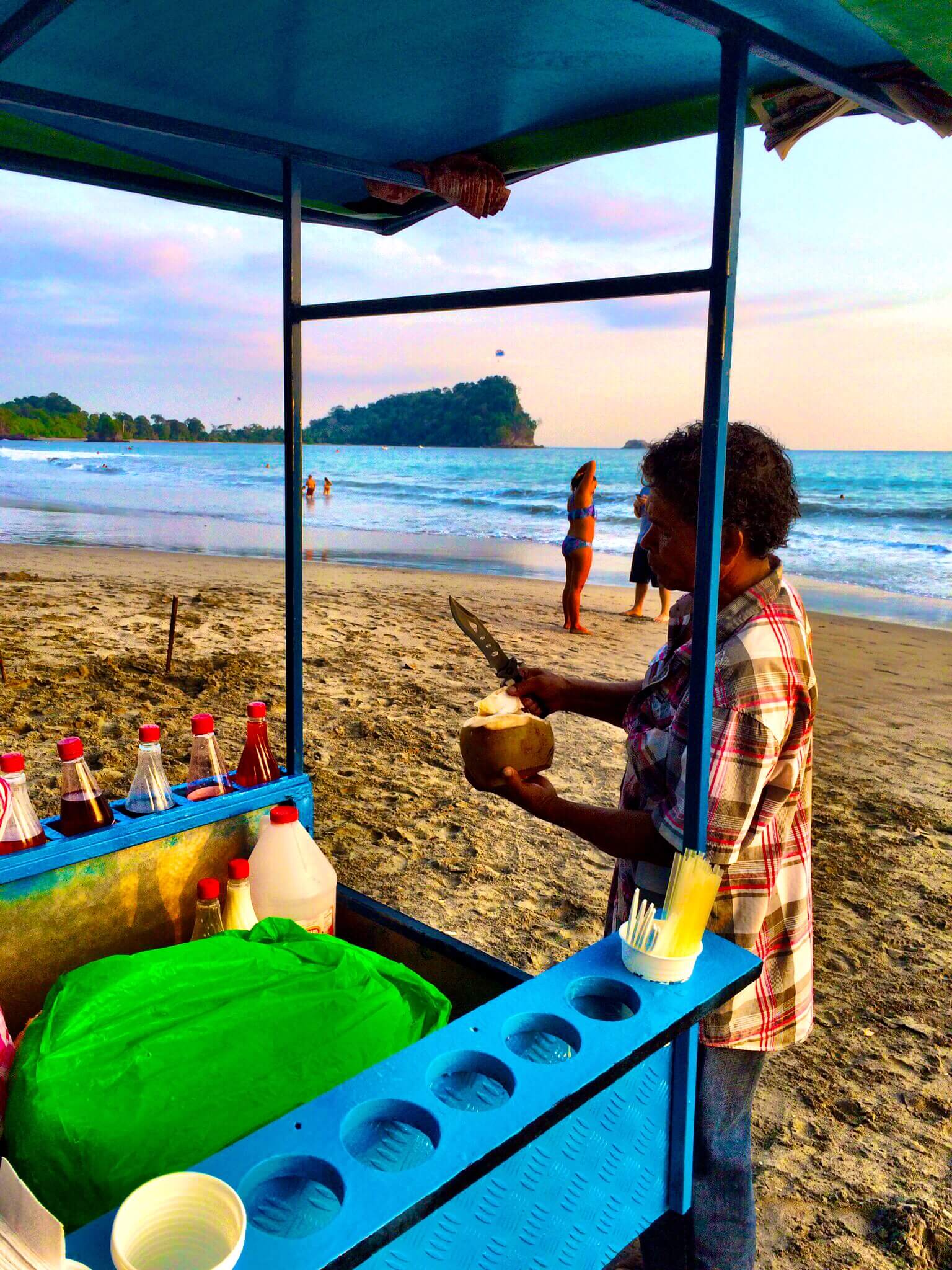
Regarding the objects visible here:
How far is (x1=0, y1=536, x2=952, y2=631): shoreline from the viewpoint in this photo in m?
12.7

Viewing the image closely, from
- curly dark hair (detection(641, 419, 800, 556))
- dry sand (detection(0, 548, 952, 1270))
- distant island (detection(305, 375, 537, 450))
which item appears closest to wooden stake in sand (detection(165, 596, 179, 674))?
dry sand (detection(0, 548, 952, 1270))

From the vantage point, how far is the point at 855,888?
4.22 m

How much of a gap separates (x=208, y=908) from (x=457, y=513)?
2332 cm

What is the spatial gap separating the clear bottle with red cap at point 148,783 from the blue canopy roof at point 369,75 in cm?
108

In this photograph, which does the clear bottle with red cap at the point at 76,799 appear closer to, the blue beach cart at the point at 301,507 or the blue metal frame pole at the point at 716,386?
the blue beach cart at the point at 301,507

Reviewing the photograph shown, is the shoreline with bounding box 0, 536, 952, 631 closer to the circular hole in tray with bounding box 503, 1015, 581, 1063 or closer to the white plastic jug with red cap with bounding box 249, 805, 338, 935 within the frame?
the white plastic jug with red cap with bounding box 249, 805, 338, 935

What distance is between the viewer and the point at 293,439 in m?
1.93

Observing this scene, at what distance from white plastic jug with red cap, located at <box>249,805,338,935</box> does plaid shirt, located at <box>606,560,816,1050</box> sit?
1.89 feet

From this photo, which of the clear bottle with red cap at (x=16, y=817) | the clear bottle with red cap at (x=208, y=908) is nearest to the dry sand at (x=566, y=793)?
the clear bottle with red cap at (x=208, y=908)

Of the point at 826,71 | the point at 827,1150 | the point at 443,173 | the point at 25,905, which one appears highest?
the point at 443,173

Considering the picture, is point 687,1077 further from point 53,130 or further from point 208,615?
point 208,615

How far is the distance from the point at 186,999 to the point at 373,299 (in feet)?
4.09

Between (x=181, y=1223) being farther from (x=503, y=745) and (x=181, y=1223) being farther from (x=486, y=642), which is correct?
(x=486, y=642)

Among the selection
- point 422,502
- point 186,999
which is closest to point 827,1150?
point 186,999
